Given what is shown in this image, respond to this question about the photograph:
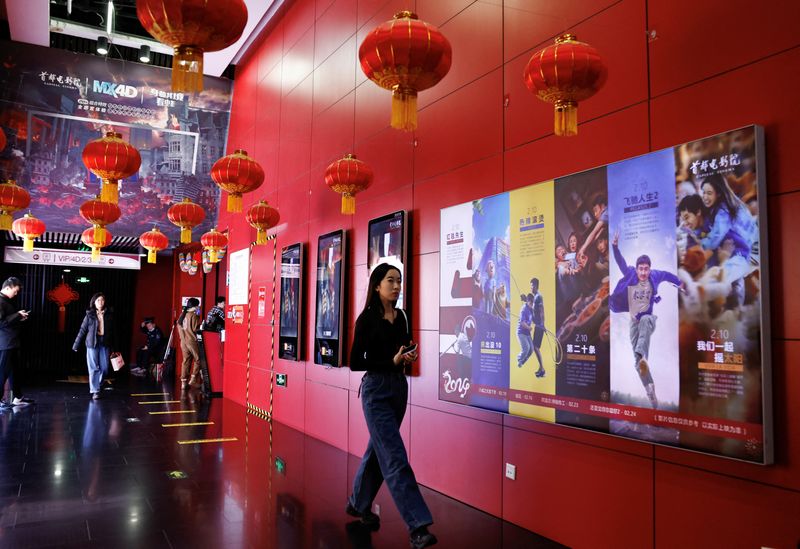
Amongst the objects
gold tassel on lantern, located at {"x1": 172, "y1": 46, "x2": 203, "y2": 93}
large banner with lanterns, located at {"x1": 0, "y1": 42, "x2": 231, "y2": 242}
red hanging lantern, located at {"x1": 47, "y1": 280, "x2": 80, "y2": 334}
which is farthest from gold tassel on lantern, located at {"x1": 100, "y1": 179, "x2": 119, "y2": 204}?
red hanging lantern, located at {"x1": 47, "y1": 280, "x2": 80, "y2": 334}

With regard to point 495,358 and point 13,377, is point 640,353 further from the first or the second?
point 13,377

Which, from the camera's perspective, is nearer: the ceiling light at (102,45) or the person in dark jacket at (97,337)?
the person in dark jacket at (97,337)

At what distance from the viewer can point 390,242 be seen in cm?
516

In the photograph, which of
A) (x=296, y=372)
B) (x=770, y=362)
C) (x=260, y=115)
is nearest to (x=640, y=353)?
(x=770, y=362)

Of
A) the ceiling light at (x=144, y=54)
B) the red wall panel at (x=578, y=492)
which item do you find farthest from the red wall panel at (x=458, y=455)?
the ceiling light at (x=144, y=54)

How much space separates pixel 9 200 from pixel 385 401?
5643 mm

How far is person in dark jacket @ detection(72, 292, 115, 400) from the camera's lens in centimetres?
948

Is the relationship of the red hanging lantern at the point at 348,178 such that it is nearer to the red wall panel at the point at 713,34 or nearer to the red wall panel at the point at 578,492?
the red wall panel at the point at 578,492

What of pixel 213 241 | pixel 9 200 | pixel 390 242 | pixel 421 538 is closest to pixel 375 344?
pixel 421 538

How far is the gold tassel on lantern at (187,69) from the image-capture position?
110 inches

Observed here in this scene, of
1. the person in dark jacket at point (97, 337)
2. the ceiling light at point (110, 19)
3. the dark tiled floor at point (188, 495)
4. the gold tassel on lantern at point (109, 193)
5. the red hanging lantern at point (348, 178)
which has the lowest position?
the dark tiled floor at point (188, 495)

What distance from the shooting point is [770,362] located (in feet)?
7.91

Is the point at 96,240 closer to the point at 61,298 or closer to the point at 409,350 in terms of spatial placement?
the point at 409,350

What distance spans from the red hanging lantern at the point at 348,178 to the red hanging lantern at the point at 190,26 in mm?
2039
